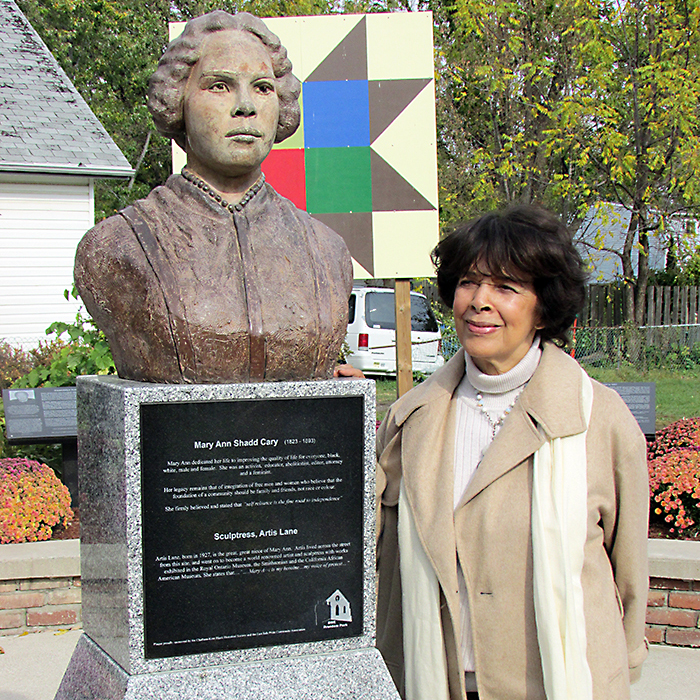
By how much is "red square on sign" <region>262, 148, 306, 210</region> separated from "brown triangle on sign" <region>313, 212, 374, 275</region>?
1.00 feet

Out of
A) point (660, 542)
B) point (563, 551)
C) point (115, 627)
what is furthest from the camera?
point (660, 542)

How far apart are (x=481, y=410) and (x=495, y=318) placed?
0.29m

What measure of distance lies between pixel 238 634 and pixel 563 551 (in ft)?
3.10

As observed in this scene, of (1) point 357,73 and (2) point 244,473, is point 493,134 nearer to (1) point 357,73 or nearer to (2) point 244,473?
(1) point 357,73

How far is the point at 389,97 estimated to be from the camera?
434 centimetres

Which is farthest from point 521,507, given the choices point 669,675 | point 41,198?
point 41,198

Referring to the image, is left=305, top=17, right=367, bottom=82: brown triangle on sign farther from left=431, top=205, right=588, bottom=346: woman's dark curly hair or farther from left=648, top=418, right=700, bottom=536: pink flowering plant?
left=648, top=418, right=700, bottom=536: pink flowering plant

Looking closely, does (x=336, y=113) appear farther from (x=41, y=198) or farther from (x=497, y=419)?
(x=41, y=198)

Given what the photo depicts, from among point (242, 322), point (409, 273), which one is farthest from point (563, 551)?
point (409, 273)

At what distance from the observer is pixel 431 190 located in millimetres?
4355

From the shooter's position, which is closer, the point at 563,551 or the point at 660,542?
the point at 563,551

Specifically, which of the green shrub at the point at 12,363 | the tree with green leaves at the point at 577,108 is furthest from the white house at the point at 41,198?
the tree with green leaves at the point at 577,108

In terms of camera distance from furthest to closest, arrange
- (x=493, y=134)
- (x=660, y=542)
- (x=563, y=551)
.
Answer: (x=493, y=134) → (x=660, y=542) → (x=563, y=551)

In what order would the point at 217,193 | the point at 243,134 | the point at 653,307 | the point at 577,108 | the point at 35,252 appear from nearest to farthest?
1. the point at 243,134
2. the point at 217,193
3. the point at 35,252
4. the point at 577,108
5. the point at 653,307
